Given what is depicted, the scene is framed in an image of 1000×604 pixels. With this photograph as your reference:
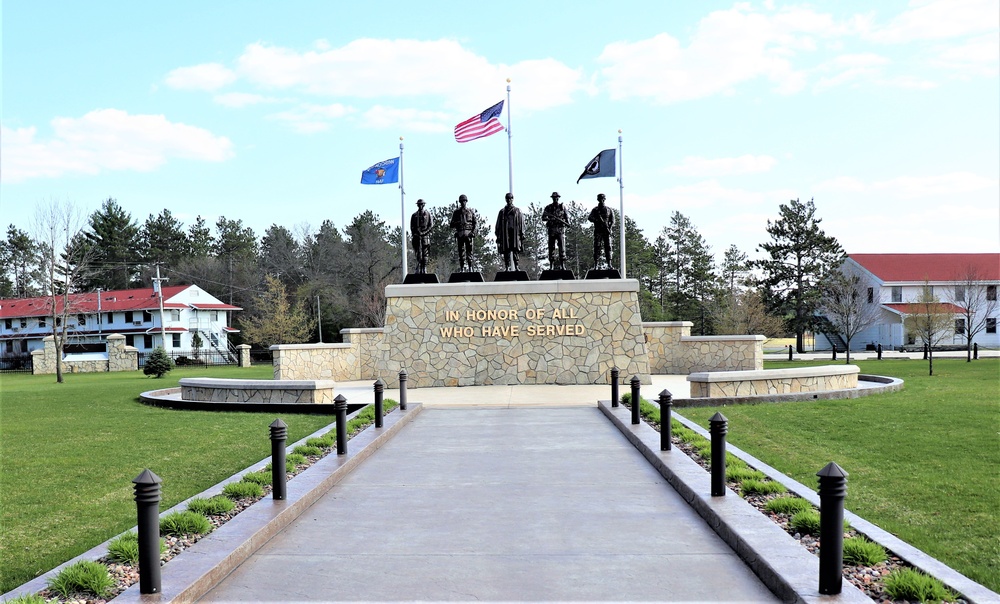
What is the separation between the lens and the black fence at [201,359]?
5203 centimetres

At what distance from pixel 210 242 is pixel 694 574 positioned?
8518cm

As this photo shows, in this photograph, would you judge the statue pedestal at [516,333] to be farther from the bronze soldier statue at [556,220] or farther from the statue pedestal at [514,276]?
the bronze soldier statue at [556,220]

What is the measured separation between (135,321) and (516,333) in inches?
2019

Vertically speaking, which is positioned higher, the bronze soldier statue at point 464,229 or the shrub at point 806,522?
the bronze soldier statue at point 464,229

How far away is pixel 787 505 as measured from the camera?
22.4 feet

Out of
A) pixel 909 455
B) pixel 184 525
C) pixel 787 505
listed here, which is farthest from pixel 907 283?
pixel 184 525

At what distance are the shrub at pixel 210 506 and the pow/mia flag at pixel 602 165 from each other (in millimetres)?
19766

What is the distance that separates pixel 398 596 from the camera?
202 inches

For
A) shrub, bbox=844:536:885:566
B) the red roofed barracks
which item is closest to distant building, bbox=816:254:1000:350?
the red roofed barracks

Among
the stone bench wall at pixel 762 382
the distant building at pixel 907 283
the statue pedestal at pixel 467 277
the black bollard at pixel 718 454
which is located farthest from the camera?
the distant building at pixel 907 283

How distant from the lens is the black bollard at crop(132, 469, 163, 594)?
4848mm

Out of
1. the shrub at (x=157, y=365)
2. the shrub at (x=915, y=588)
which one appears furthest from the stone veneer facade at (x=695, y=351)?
the shrub at (x=157, y=365)

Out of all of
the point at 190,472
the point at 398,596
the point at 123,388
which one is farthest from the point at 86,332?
the point at 398,596

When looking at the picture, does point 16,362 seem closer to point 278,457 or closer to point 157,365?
point 157,365
